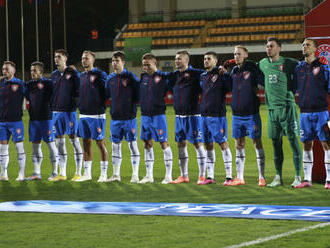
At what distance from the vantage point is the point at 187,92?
32.9 ft

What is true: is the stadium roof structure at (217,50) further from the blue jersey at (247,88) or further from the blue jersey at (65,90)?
the blue jersey at (247,88)

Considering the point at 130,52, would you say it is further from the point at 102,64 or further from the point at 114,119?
the point at 114,119

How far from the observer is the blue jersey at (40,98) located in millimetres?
10844

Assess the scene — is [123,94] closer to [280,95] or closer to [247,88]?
[247,88]

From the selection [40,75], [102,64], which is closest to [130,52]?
[102,64]

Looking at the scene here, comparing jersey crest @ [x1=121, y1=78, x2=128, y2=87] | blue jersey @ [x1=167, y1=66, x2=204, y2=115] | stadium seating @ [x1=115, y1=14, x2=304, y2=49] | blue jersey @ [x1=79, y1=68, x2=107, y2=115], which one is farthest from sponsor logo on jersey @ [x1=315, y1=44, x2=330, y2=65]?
stadium seating @ [x1=115, y1=14, x2=304, y2=49]

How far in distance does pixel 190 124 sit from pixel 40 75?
271 centimetres

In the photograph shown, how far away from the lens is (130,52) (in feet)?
141

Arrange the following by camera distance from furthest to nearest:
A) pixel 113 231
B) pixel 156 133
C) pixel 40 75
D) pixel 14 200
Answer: pixel 40 75
pixel 156 133
pixel 14 200
pixel 113 231

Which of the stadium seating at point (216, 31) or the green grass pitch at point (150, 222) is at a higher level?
the stadium seating at point (216, 31)

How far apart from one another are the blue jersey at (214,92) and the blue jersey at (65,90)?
218cm

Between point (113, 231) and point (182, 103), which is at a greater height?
point (182, 103)

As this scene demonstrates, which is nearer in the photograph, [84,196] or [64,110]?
[84,196]

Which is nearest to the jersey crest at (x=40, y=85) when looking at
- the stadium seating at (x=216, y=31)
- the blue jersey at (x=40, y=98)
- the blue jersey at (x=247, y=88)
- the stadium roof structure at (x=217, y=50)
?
the blue jersey at (x=40, y=98)
